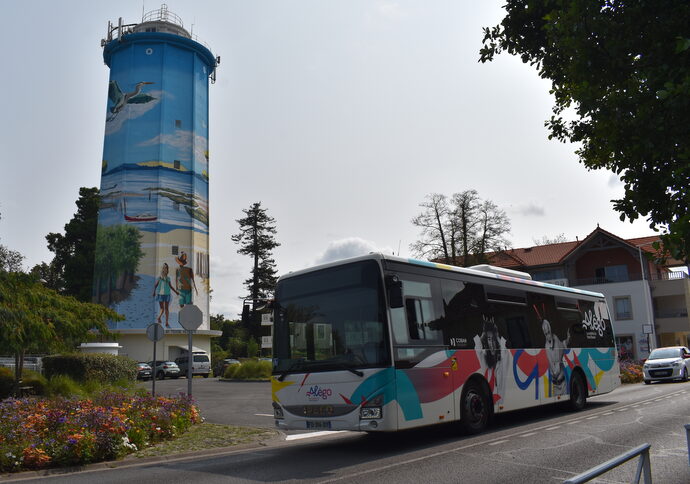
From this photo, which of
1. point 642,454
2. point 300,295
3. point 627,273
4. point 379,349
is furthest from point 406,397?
point 627,273

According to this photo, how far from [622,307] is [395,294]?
4630 centimetres

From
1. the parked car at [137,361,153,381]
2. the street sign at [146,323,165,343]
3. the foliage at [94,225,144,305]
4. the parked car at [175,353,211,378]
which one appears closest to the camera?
the street sign at [146,323,165,343]

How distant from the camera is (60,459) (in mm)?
9609

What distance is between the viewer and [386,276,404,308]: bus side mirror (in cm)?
968

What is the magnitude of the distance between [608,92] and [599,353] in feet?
36.9

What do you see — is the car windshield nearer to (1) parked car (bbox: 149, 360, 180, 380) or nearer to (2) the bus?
(2) the bus

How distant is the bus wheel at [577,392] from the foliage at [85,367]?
16.9m

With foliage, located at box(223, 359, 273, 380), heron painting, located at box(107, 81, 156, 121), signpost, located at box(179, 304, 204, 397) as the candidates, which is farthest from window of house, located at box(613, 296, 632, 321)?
heron painting, located at box(107, 81, 156, 121)

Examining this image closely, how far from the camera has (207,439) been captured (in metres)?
12.3

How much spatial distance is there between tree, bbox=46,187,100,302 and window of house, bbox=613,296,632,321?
4868 cm

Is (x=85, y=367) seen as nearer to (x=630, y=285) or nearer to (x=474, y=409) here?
(x=474, y=409)

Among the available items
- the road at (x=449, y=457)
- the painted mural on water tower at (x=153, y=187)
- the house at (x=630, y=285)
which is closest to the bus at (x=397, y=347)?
the road at (x=449, y=457)

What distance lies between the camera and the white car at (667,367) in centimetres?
2722

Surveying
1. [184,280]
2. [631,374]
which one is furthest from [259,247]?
[631,374]
